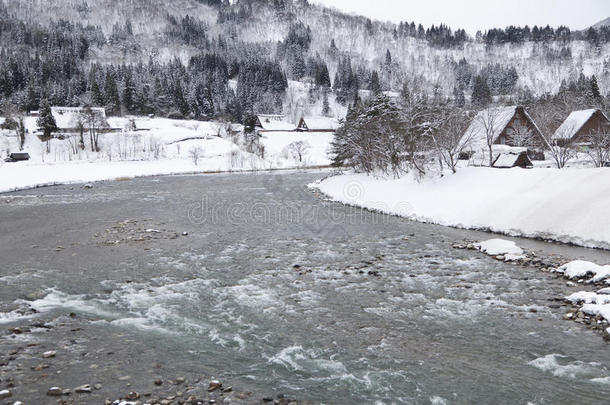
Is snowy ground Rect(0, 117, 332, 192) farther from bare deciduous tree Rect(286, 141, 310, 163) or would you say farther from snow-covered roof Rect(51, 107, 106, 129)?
snow-covered roof Rect(51, 107, 106, 129)

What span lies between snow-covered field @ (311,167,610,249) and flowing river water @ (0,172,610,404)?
5.51ft

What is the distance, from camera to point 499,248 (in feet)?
50.9

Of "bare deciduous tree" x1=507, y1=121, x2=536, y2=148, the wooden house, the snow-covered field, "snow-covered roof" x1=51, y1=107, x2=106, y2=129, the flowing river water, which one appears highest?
"snow-covered roof" x1=51, y1=107, x2=106, y2=129

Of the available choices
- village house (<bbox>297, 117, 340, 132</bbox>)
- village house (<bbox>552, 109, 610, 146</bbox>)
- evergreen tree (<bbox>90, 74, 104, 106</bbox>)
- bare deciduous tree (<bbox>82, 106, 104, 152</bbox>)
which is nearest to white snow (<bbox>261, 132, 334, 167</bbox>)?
village house (<bbox>297, 117, 340, 132</bbox>)

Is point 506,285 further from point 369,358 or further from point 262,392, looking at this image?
point 262,392

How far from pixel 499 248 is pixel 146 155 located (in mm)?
73249

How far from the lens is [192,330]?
29.6 feet

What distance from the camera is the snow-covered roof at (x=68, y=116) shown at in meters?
85.6

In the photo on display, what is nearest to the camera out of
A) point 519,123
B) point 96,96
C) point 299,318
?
point 299,318

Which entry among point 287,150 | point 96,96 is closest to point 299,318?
point 287,150

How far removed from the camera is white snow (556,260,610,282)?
11906 mm

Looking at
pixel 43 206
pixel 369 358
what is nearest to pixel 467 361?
pixel 369 358

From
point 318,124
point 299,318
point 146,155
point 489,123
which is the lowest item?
point 299,318

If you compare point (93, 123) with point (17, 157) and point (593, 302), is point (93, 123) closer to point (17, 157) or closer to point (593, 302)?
point (17, 157)
